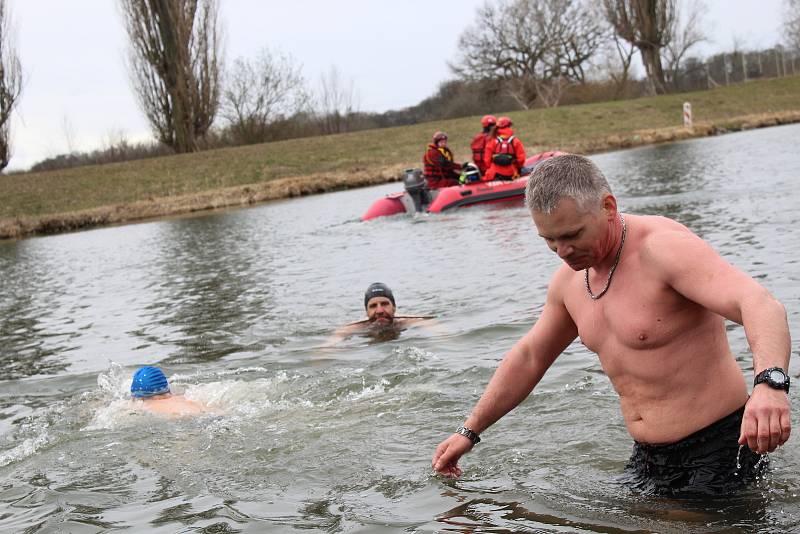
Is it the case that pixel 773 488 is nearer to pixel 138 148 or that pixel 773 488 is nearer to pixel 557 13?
pixel 138 148

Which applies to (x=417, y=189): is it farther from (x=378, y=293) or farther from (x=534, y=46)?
(x=534, y=46)

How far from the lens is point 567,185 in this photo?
10.6ft

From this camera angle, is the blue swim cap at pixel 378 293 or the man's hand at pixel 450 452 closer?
the man's hand at pixel 450 452

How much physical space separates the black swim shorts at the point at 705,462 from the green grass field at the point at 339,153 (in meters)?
30.8

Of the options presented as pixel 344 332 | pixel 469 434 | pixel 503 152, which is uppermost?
pixel 503 152

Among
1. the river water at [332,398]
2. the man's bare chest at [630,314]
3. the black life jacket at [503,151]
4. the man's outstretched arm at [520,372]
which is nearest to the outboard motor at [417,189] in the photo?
the black life jacket at [503,151]

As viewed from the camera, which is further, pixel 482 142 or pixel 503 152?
pixel 482 142

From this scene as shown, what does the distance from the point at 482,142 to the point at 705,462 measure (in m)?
17.5

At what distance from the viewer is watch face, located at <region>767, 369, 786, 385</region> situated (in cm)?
281

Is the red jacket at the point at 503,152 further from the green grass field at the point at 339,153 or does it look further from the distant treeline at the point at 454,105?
the distant treeline at the point at 454,105

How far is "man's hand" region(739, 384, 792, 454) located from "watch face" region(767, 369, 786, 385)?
0.02m

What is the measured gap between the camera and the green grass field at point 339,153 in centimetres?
3550

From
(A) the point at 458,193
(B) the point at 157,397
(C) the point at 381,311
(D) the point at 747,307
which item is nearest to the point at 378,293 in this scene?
(C) the point at 381,311

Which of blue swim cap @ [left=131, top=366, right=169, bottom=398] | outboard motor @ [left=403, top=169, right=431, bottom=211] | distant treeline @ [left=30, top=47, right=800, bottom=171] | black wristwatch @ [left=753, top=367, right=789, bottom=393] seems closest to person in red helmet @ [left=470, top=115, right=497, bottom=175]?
outboard motor @ [left=403, top=169, right=431, bottom=211]
